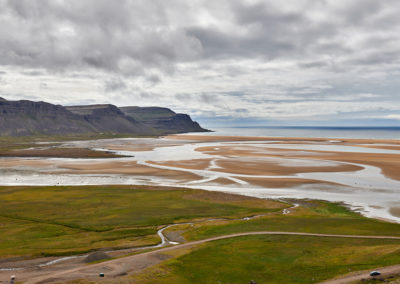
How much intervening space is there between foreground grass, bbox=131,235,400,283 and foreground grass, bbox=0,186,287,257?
9.51 meters

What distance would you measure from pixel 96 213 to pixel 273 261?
30057 millimetres

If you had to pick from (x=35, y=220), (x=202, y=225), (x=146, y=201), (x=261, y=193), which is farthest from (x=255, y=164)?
(x=35, y=220)

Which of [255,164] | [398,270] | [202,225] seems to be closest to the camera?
[398,270]

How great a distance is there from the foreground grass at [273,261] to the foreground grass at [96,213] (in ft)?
31.2

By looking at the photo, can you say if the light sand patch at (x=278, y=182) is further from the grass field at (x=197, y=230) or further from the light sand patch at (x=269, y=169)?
the grass field at (x=197, y=230)

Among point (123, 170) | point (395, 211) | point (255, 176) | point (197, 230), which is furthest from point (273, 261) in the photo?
point (123, 170)

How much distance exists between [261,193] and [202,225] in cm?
2573

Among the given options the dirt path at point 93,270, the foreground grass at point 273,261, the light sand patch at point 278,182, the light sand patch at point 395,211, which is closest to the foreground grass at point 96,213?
the dirt path at point 93,270

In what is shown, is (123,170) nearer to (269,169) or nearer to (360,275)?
(269,169)

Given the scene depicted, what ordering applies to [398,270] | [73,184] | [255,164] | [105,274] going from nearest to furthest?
[398,270] → [105,274] → [73,184] → [255,164]

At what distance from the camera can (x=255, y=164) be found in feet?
346

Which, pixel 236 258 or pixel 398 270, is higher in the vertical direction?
pixel 398 270

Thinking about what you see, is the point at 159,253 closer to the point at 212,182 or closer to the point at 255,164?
the point at 212,182

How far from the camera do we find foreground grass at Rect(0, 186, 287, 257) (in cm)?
3600
